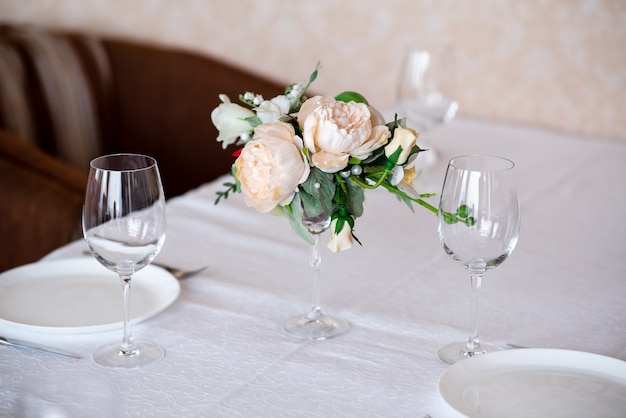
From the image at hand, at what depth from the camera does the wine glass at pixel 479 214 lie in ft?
2.76

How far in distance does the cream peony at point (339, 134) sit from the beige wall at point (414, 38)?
1.40m

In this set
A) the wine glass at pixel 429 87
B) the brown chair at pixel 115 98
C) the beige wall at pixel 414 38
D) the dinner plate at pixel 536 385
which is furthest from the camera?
the brown chair at pixel 115 98

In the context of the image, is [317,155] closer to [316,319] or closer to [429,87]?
[316,319]

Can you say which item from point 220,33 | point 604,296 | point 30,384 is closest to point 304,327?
point 30,384

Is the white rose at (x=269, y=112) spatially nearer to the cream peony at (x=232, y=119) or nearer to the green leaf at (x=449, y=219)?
the cream peony at (x=232, y=119)

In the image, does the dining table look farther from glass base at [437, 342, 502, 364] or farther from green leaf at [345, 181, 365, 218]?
green leaf at [345, 181, 365, 218]

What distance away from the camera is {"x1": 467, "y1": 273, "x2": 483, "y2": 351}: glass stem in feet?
2.96

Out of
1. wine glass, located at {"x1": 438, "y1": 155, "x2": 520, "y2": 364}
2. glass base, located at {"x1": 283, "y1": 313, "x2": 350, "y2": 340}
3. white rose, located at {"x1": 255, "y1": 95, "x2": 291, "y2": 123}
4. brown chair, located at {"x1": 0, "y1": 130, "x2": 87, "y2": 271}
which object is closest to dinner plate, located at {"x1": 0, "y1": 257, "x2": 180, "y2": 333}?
glass base, located at {"x1": 283, "y1": 313, "x2": 350, "y2": 340}

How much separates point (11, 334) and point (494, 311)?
1.99 feet

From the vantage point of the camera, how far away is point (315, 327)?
99 centimetres

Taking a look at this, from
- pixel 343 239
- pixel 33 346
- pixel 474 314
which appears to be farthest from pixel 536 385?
pixel 33 346

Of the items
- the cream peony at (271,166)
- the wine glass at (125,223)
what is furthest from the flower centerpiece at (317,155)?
the wine glass at (125,223)

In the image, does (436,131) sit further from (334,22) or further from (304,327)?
(304,327)

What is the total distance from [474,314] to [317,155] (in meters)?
0.25
